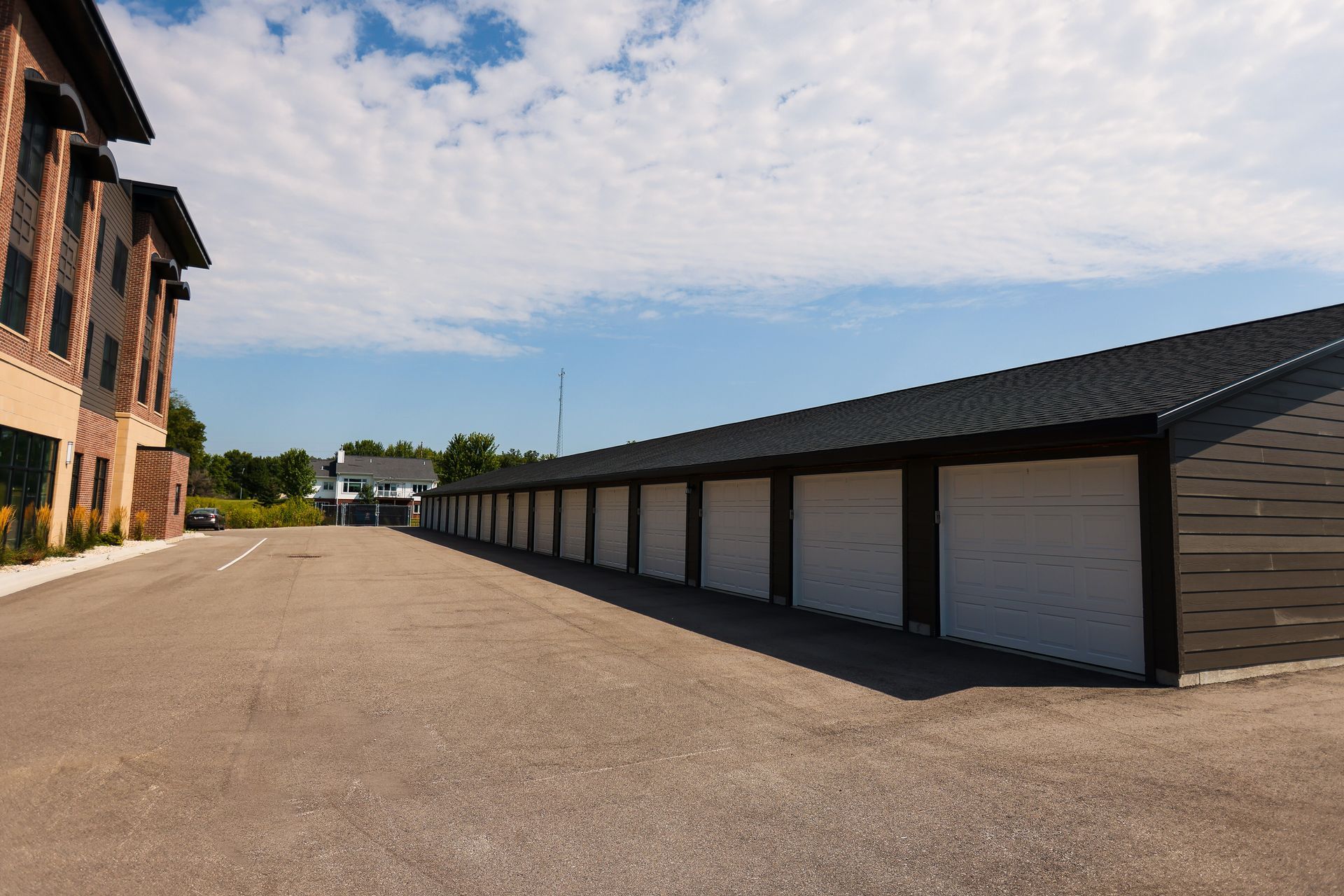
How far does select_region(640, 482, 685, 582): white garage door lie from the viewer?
18000 millimetres

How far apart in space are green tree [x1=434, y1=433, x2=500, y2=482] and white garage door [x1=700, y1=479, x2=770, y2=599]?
49817 millimetres

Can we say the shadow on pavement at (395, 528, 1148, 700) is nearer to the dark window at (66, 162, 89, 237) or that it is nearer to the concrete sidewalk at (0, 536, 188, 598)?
the concrete sidewalk at (0, 536, 188, 598)

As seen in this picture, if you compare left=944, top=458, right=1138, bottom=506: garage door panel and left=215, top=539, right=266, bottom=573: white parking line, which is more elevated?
left=944, top=458, right=1138, bottom=506: garage door panel

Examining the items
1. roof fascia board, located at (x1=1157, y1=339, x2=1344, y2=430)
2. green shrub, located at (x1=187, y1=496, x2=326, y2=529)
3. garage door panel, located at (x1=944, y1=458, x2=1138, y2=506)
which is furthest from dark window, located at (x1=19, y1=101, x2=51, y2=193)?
green shrub, located at (x1=187, y1=496, x2=326, y2=529)

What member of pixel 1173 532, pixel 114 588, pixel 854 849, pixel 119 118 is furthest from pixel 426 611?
pixel 119 118

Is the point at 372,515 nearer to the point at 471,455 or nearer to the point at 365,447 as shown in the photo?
the point at 471,455

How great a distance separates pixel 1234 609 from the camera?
8.34 meters

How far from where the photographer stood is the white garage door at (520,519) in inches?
1196

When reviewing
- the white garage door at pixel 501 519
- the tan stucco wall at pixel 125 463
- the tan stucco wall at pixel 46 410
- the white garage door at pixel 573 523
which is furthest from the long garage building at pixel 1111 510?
the tan stucco wall at pixel 125 463

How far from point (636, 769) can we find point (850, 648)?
534cm

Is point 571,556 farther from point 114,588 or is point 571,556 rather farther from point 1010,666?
point 1010,666

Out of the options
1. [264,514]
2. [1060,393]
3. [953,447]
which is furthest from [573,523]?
[264,514]

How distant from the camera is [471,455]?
211ft

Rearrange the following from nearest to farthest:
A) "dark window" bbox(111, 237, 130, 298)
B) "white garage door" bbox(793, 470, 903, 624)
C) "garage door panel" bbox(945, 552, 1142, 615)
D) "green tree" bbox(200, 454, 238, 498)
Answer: "garage door panel" bbox(945, 552, 1142, 615) < "white garage door" bbox(793, 470, 903, 624) < "dark window" bbox(111, 237, 130, 298) < "green tree" bbox(200, 454, 238, 498)
